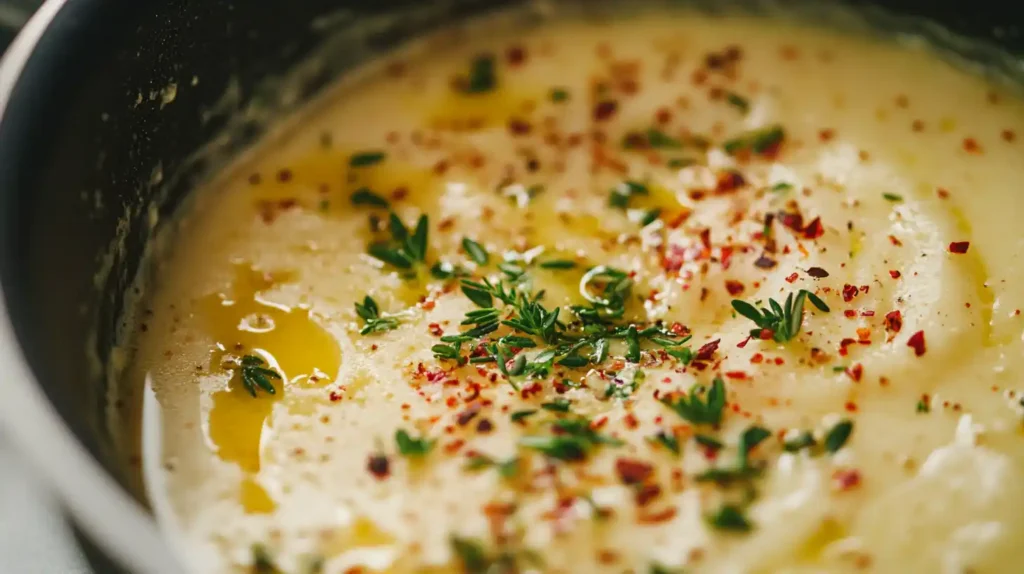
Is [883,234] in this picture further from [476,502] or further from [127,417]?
[127,417]

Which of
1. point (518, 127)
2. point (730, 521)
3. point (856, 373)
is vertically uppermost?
point (518, 127)

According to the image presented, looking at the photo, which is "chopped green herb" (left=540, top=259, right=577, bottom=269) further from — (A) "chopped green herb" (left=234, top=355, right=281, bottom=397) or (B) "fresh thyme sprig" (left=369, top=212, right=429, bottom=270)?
(A) "chopped green herb" (left=234, top=355, right=281, bottom=397)

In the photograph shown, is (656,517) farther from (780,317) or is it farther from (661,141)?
(661,141)

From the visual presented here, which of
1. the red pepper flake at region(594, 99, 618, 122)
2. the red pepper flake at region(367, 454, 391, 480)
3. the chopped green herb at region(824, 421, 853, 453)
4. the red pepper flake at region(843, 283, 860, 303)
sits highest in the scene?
the red pepper flake at region(594, 99, 618, 122)

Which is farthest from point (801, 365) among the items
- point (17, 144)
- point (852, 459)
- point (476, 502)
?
point (17, 144)

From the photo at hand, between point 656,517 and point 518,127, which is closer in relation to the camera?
point 656,517

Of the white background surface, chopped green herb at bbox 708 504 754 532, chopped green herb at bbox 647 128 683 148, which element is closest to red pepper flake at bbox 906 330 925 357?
chopped green herb at bbox 708 504 754 532

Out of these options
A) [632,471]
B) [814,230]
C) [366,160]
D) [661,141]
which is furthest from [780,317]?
[366,160]
